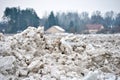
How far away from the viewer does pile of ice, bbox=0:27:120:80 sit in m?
8.70

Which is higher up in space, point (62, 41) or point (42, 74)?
point (62, 41)

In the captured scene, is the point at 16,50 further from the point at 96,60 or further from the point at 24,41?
the point at 96,60

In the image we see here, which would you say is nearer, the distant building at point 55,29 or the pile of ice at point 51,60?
the pile of ice at point 51,60

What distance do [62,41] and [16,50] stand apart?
7.53 feet

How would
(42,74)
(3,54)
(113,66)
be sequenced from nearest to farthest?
(42,74) < (3,54) < (113,66)

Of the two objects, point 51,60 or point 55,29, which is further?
point 55,29

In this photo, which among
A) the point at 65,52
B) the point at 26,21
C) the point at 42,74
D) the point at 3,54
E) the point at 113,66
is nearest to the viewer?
the point at 42,74

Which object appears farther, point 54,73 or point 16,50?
point 16,50

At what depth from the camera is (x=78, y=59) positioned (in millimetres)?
10703

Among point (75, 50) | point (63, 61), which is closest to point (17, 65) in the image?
point (63, 61)

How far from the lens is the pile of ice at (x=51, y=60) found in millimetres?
8695

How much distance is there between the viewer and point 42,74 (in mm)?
8820

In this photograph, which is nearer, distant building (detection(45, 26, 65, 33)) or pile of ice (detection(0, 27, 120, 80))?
pile of ice (detection(0, 27, 120, 80))

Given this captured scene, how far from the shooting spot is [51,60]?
10.1m
